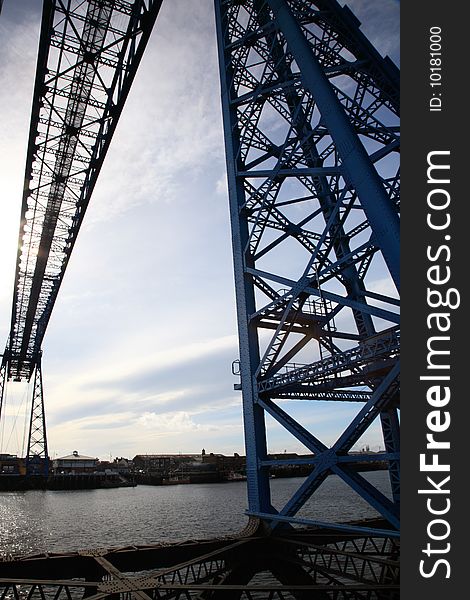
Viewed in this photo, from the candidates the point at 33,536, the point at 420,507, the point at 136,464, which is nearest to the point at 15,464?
the point at 136,464

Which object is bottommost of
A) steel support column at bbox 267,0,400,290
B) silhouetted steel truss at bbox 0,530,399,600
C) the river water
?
the river water

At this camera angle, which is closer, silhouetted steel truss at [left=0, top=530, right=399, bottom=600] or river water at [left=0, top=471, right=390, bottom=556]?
silhouetted steel truss at [left=0, top=530, right=399, bottom=600]

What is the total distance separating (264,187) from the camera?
16.2 m

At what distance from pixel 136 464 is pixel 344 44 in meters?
175

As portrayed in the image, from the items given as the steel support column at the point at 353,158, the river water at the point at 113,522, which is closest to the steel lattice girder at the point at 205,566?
the steel support column at the point at 353,158

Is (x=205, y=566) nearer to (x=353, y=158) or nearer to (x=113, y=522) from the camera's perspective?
(x=353, y=158)

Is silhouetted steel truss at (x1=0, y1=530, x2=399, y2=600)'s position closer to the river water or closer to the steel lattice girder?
the steel lattice girder

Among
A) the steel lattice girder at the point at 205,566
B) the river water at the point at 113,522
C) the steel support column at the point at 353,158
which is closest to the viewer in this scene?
the steel support column at the point at 353,158

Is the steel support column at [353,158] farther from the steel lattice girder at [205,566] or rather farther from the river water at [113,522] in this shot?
the river water at [113,522]

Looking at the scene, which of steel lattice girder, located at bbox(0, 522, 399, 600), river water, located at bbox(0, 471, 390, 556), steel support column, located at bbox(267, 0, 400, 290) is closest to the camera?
steel support column, located at bbox(267, 0, 400, 290)

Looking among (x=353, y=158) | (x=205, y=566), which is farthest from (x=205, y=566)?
(x=353, y=158)

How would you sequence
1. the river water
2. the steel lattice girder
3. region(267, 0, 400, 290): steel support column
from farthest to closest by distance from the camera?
the river water → the steel lattice girder → region(267, 0, 400, 290): steel support column

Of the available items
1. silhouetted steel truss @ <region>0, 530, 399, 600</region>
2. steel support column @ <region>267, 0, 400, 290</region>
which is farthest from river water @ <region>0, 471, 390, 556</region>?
steel support column @ <region>267, 0, 400, 290</region>

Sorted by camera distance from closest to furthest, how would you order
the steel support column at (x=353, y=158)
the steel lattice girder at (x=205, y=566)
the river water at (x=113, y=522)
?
Result: the steel support column at (x=353, y=158), the steel lattice girder at (x=205, y=566), the river water at (x=113, y=522)
